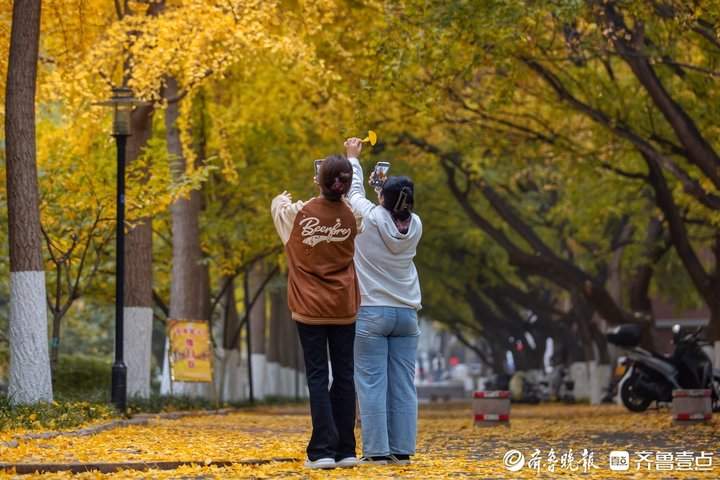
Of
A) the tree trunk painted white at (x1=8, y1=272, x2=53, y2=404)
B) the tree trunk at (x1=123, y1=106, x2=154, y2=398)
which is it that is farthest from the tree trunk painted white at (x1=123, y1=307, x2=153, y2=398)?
the tree trunk painted white at (x1=8, y1=272, x2=53, y2=404)

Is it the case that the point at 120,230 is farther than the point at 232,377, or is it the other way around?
the point at 232,377

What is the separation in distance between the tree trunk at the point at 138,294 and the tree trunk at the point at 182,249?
9.75 ft

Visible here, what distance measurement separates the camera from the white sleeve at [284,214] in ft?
32.8

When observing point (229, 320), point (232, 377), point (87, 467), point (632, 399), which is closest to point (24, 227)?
point (87, 467)

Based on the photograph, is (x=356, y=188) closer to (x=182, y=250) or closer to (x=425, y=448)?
(x=425, y=448)

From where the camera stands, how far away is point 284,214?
10023 mm

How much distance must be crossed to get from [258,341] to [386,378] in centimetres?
2999

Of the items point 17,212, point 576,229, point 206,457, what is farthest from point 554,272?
point 206,457

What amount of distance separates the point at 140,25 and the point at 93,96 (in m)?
1.52

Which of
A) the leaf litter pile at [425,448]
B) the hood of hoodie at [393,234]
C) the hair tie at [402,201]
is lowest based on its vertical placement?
the leaf litter pile at [425,448]

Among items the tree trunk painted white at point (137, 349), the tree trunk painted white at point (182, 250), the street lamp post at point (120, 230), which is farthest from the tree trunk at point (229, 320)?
the street lamp post at point (120, 230)

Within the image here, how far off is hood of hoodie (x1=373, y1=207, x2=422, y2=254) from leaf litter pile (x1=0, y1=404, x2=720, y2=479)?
153 cm

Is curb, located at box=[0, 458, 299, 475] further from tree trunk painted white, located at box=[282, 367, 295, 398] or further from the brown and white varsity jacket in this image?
tree trunk painted white, located at box=[282, 367, 295, 398]

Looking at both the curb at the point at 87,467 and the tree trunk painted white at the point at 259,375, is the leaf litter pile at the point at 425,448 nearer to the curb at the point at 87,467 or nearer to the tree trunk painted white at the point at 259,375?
the curb at the point at 87,467
